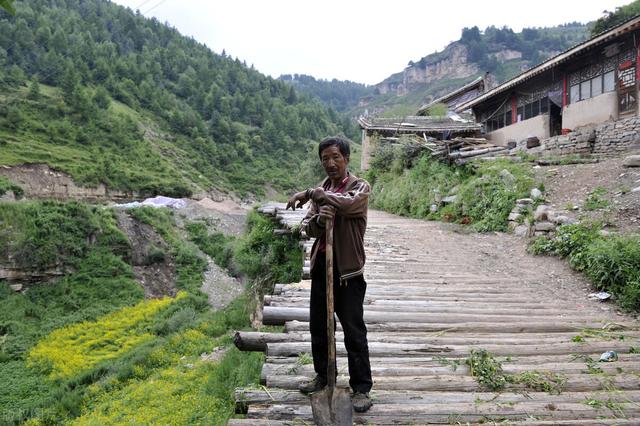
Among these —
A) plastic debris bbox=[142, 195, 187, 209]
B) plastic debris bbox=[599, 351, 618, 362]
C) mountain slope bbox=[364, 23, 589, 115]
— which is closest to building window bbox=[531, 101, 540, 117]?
plastic debris bbox=[599, 351, 618, 362]

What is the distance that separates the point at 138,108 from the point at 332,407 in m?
69.3

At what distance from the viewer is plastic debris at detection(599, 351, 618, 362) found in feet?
9.80

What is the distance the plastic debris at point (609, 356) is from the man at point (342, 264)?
2082 mm

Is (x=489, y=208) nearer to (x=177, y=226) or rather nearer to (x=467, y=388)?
(x=467, y=388)

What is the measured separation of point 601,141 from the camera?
11406mm

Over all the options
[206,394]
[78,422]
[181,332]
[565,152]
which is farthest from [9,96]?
[565,152]

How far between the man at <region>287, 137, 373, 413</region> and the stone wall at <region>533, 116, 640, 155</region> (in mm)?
12061

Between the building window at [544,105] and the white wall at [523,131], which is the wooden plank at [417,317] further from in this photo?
the building window at [544,105]

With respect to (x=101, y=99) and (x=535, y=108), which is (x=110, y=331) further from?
(x=101, y=99)

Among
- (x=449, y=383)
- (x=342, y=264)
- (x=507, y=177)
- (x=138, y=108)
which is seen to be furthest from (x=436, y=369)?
(x=138, y=108)

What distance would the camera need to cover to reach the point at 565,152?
11992 mm

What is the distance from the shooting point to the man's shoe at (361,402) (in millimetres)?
2281

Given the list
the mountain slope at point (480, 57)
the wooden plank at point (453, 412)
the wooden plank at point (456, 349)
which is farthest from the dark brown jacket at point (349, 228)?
the mountain slope at point (480, 57)

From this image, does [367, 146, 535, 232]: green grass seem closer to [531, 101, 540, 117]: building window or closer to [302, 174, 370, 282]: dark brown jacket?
[531, 101, 540, 117]: building window
